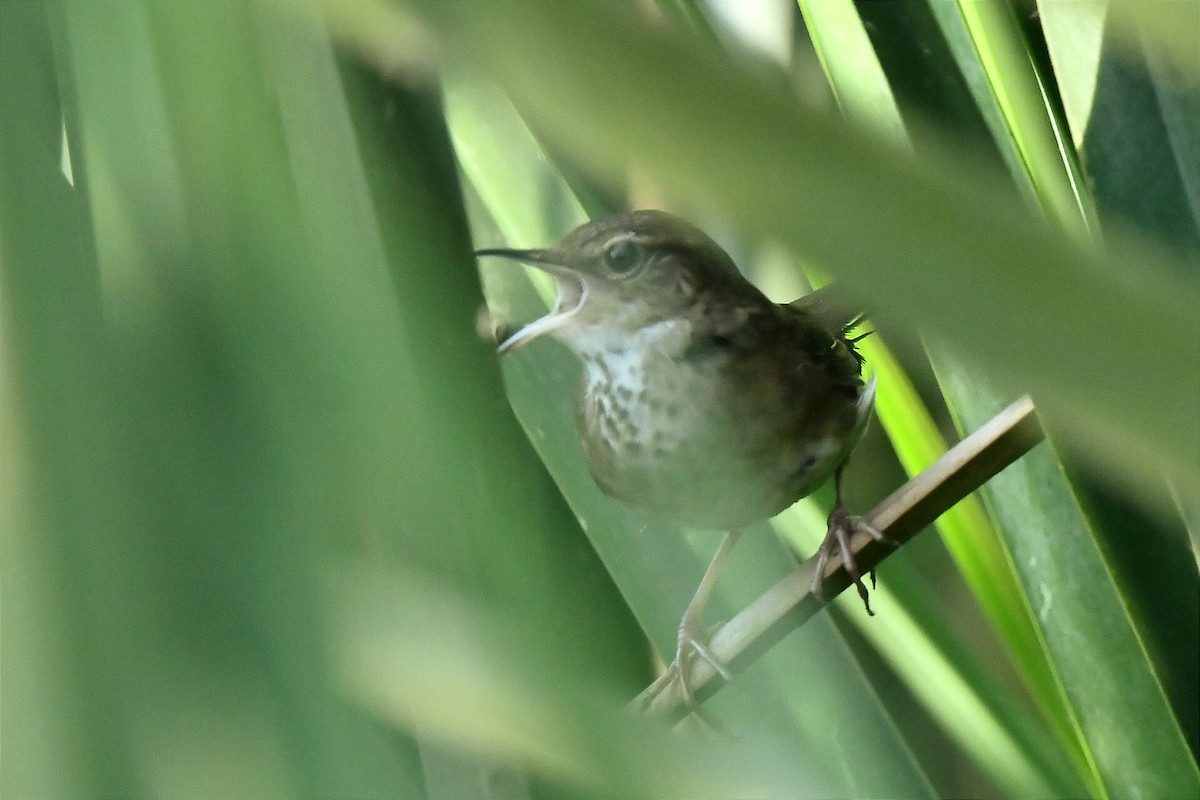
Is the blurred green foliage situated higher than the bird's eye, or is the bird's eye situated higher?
the blurred green foliage

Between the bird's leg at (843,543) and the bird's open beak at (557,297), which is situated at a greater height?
the bird's open beak at (557,297)

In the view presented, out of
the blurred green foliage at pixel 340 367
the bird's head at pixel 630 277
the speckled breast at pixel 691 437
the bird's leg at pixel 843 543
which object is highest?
the blurred green foliage at pixel 340 367

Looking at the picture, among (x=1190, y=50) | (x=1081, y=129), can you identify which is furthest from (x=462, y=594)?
(x=1081, y=129)

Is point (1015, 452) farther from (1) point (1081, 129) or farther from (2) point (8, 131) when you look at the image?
(2) point (8, 131)

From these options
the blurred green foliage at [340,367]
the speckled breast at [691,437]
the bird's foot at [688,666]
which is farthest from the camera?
the speckled breast at [691,437]

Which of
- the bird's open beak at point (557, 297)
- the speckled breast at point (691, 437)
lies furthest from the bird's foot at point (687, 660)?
the bird's open beak at point (557, 297)

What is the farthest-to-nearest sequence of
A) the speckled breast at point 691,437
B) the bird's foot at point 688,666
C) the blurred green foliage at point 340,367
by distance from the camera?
the speckled breast at point 691,437
the bird's foot at point 688,666
the blurred green foliage at point 340,367

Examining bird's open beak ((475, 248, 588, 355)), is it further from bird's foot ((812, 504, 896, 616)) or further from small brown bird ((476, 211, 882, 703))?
bird's foot ((812, 504, 896, 616))

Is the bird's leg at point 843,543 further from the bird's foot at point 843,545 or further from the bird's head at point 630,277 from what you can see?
the bird's head at point 630,277

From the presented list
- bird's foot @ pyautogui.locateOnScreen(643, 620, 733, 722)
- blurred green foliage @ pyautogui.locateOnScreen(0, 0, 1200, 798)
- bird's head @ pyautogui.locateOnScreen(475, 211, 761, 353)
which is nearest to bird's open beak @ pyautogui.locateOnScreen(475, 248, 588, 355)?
bird's head @ pyautogui.locateOnScreen(475, 211, 761, 353)
